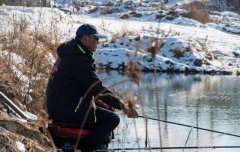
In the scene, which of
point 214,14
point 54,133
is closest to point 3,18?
point 54,133

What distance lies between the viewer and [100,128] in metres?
5.49

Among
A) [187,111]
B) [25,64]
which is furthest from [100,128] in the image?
[187,111]

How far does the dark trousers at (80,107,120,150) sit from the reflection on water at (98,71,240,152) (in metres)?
0.25

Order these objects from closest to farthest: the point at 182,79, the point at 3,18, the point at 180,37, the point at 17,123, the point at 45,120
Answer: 1. the point at 45,120
2. the point at 17,123
3. the point at 3,18
4. the point at 182,79
5. the point at 180,37

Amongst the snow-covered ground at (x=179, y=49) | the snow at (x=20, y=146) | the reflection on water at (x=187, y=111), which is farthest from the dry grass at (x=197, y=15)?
the snow at (x=20, y=146)

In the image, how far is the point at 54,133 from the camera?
5469 mm

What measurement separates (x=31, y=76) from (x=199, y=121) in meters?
4.06

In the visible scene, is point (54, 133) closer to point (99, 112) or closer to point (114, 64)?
point (99, 112)

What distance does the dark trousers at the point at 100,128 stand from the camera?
545cm

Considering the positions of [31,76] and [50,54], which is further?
[50,54]


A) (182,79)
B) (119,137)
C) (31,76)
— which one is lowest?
(182,79)

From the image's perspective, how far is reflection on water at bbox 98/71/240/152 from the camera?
28.7 ft

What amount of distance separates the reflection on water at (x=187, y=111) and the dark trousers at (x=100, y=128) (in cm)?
25

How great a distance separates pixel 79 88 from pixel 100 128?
44cm
